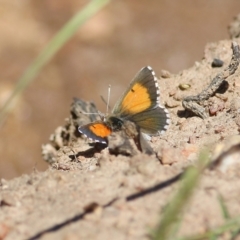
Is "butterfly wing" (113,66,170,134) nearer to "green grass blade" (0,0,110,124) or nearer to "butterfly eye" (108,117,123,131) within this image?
"butterfly eye" (108,117,123,131)

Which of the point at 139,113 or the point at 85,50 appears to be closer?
the point at 139,113

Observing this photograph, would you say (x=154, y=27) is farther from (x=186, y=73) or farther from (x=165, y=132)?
(x=165, y=132)

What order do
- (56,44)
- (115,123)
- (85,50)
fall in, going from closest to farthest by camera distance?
(56,44)
(115,123)
(85,50)

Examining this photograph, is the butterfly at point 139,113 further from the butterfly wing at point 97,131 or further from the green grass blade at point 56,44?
the green grass blade at point 56,44

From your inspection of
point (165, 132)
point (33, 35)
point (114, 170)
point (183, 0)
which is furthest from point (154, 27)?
point (114, 170)

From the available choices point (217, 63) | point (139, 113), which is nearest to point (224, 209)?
point (139, 113)

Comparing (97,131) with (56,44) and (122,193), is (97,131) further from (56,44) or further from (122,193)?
(56,44)
